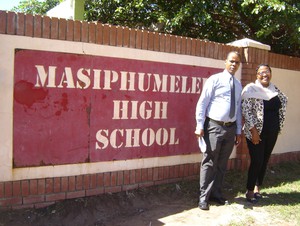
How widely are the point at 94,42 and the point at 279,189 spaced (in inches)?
121

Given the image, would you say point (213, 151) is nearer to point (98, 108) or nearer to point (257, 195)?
point (257, 195)

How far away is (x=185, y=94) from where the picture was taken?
15.1ft

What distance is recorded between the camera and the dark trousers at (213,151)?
3.90 metres

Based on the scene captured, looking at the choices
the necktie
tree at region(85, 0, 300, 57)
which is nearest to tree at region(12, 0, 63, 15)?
tree at region(85, 0, 300, 57)

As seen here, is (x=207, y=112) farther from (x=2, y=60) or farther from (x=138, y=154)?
(x=2, y=60)

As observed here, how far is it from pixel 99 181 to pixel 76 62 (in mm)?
1314

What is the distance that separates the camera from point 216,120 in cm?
389

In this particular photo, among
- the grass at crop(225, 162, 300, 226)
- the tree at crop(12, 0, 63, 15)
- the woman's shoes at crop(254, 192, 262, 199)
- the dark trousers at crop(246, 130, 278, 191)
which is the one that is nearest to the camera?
the grass at crop(225, 162, 300, 226)

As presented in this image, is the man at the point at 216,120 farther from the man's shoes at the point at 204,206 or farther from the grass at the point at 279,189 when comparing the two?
the grass at the point at 279,189

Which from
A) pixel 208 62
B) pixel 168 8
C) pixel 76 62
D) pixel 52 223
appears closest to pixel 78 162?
pixel 52 223

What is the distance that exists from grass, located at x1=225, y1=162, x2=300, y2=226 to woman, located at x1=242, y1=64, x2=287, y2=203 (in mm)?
247

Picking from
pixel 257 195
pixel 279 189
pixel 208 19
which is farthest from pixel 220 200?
pixel 208 19

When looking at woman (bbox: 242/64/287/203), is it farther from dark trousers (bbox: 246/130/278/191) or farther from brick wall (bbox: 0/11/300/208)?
brick wall (bbox: 0/11/300/208)

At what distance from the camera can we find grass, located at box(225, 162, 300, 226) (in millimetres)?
3984
